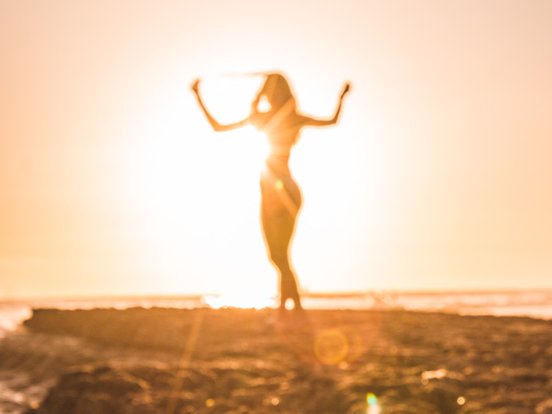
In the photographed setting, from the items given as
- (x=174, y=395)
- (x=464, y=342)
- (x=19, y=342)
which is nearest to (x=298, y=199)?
(x=464, y=342)

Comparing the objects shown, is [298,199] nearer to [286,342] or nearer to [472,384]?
[286,342]

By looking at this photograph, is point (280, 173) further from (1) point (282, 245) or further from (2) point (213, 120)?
(2) point (213, 120)

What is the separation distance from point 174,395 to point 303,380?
3.37 feet

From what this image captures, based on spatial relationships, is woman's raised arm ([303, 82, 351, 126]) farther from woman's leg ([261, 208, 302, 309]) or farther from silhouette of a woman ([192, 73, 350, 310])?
woman's leg ([261, 208, 302, 309])

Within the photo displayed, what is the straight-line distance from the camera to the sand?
4051 millimetres

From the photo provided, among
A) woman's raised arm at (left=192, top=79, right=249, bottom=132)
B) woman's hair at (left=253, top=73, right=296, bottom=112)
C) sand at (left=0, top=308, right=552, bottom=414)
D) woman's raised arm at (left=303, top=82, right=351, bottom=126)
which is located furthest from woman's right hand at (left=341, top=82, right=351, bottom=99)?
sand at (left=0, top=308, right=552, bottom=414)

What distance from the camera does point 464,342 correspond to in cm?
627

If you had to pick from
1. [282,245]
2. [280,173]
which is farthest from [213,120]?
[282,245]

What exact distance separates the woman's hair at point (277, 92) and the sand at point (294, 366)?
110 inches

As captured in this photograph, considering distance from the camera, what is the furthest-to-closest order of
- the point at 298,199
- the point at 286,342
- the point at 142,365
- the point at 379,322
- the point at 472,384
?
the point at 379,322, the point at 298,199, the point at 286,342, the point at 142,365, the point at 472,384

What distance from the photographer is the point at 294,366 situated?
498 centimetres

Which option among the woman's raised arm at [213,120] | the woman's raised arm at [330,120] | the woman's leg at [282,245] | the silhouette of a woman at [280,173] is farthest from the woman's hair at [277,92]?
the woman's leg at [282,245]

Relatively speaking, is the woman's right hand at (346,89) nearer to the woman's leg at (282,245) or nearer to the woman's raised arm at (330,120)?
the woman's raised arm at (330,120)

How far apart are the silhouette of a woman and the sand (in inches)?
28.6
